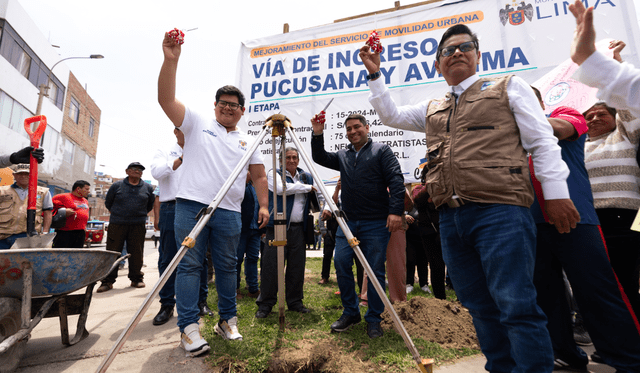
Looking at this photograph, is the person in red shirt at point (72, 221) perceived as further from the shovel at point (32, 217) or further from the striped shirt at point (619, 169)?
the striped shirt at point (619, 169)

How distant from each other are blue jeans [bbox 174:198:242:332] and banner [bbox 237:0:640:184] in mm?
2022

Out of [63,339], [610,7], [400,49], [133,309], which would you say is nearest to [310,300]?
[133,309]

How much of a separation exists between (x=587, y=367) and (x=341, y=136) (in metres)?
3.59

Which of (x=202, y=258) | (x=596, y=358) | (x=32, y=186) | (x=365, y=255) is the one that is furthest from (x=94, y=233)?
(x=596, y=358)

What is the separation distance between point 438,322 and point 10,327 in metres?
3.04

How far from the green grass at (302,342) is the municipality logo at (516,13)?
4328 mm

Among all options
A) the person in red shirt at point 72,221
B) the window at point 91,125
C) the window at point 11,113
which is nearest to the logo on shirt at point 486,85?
the person in red shirt at point 72,221

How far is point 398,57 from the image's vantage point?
459 centimetres

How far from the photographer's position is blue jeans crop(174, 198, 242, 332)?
2188mm

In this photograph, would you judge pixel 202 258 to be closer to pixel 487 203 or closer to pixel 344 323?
pixel 344 323

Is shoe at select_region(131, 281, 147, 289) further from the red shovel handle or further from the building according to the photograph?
the building

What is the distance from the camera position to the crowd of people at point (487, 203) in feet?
4.54

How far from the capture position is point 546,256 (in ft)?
6.42

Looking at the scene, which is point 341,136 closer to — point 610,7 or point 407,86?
point 407,86
